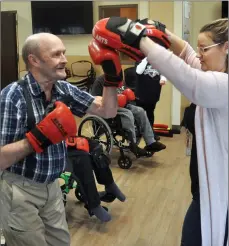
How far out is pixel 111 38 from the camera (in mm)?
1321

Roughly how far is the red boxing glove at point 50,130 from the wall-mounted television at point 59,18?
5.08 meters

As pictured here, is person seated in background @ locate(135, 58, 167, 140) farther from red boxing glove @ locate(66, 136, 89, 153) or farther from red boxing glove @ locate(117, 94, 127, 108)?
red boxing glove @ locate(66, 136, 89, 153)

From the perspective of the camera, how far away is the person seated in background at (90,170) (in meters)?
2.56

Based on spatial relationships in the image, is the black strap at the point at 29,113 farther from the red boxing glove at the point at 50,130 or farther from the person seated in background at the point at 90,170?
the person seated in background at the point at 90,170

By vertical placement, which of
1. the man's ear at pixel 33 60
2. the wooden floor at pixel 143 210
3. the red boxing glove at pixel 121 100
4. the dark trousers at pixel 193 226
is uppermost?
the man's ear at pixel 33 60

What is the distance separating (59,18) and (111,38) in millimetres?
5499

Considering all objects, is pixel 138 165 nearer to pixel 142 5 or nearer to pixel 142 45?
pixel 142 5

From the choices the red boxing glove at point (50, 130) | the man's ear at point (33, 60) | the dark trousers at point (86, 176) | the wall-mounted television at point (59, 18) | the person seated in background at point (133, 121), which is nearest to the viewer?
the red boxing glove at point (50, 130)

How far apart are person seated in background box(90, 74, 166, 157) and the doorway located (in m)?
3.05

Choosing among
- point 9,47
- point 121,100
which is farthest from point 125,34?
point 9,47

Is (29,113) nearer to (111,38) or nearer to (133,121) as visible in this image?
(111,38)

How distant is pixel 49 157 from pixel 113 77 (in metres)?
0.46

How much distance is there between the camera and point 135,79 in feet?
15.5

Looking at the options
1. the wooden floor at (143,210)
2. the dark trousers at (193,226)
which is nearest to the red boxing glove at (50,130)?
the dark trousers at (193,226)
